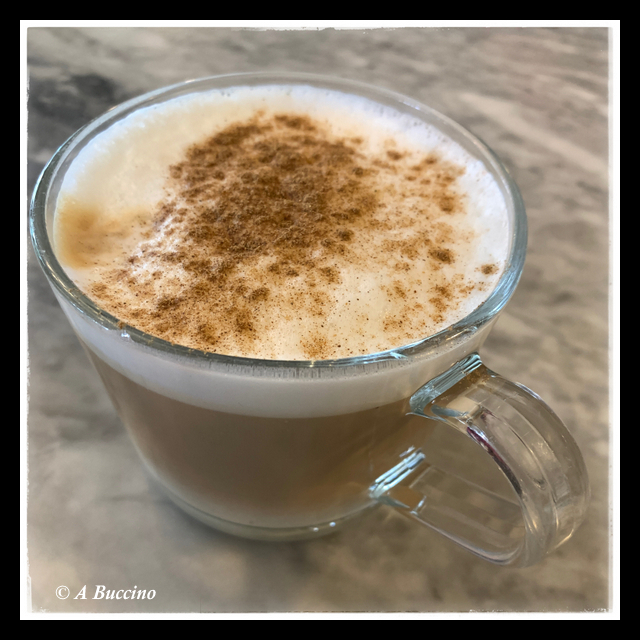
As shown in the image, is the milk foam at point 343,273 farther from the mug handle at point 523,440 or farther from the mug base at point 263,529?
the mug base at point 263,529

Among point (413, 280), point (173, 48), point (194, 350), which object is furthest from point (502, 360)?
point (173, 48)

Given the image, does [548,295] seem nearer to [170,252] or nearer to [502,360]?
[502,360]

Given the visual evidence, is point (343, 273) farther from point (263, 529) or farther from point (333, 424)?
point (263, 529)

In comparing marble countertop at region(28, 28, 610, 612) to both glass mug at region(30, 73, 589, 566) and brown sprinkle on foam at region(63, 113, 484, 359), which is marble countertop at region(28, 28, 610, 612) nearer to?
glass mug at region(30, 73, 589, 566)


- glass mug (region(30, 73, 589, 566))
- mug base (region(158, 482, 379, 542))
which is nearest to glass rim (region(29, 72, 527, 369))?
glass mug (region(30, 73, 589, 566))

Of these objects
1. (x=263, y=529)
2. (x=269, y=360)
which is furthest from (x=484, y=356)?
(x=269, y=360)

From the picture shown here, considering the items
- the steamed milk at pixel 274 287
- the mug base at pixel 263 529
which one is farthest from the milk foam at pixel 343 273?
the mug base at pixel 263 529
